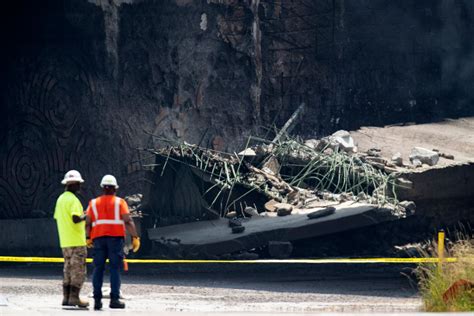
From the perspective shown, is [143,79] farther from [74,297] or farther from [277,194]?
[74,297]

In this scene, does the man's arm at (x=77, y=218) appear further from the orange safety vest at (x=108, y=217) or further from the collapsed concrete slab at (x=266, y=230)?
the collapsed concrete slab at (x=266, y=230)

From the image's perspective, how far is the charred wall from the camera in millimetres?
21094

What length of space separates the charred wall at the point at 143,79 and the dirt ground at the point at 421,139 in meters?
1.54

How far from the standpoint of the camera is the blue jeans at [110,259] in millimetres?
11906

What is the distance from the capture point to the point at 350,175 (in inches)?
788

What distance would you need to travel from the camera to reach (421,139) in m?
24.2

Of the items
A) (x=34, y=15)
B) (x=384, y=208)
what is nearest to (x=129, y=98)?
(x=34, y=15)

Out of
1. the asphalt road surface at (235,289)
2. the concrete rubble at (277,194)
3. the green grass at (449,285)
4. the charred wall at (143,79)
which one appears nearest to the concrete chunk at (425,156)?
the concrete rubble at (277,194)

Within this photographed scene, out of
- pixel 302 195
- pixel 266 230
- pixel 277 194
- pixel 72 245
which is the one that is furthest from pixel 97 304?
pixel 302 195

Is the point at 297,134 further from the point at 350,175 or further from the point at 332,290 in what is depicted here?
the point at 332,290

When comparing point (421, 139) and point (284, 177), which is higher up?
point (421, 139)

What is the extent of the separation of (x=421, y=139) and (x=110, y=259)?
13396 millimetres

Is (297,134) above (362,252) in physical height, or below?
above

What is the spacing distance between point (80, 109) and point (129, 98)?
0.94m
